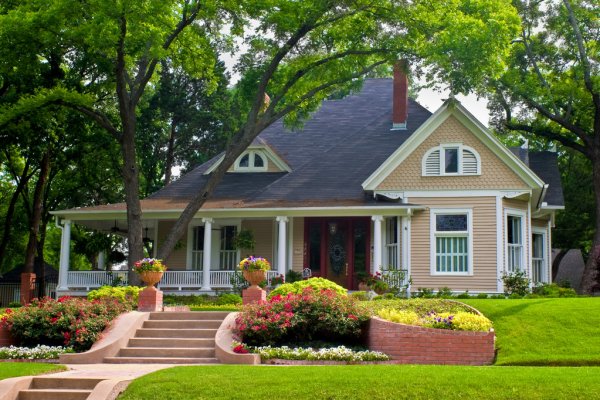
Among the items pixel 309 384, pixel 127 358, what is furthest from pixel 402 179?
pixel 309 384

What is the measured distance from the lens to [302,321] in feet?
49.8

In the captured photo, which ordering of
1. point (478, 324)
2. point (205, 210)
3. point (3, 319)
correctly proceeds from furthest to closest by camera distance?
point (205, 210) → point (3, 319) → point (478, 324)

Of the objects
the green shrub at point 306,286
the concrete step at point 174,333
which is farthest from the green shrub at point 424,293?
the concrete step at point 174,333

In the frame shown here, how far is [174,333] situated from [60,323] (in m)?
2.42

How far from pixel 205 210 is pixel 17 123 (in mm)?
7404

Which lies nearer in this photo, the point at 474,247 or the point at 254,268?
the point at 254,268

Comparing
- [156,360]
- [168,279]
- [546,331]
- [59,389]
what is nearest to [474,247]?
[546,331]

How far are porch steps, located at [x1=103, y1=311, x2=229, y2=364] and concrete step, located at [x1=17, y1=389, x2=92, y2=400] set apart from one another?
3.12 meters

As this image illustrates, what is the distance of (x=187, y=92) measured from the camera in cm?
4312

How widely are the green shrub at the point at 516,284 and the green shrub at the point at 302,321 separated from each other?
900 centimetres

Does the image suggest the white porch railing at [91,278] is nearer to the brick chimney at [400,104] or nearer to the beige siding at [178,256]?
the beige siding at [178,256]

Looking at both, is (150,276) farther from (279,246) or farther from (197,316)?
(279,246)

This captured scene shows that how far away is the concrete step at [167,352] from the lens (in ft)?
49.5

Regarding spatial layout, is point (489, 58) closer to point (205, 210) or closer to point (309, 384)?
point (205, 210)
